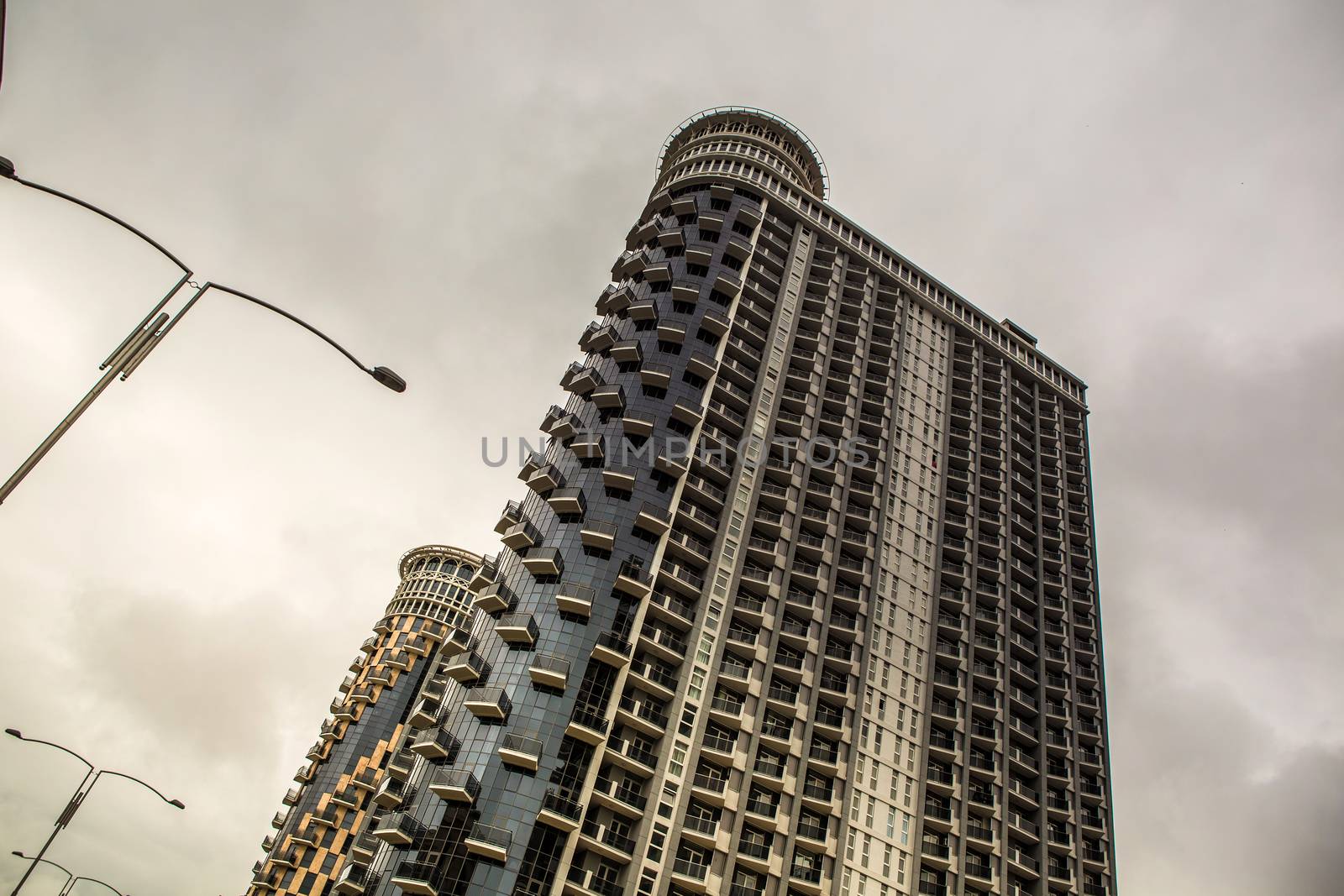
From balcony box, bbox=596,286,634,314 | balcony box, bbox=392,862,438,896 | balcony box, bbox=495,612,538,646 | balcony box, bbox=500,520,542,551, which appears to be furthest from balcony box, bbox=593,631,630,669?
balcony box, bbox=596,286,634,314

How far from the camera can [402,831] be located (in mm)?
55562

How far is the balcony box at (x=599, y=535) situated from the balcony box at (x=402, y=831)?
2345 cm

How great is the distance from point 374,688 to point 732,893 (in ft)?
244

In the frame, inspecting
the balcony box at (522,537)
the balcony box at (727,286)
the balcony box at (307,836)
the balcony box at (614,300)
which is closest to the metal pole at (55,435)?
the balcony box at (522,537)

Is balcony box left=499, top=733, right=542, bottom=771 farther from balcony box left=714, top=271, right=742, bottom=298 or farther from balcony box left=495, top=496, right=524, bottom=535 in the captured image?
balcony box left=714, top=271, right=742, bottom=298

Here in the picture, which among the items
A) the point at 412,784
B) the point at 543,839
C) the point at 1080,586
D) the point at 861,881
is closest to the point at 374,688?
the point at 412,784

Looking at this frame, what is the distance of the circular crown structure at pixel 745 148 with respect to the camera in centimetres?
9531

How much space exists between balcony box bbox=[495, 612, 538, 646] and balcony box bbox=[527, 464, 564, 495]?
40.9ft

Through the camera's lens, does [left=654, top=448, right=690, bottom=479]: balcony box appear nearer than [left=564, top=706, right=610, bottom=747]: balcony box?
No

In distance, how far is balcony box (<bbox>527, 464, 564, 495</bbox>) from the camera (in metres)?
69.3

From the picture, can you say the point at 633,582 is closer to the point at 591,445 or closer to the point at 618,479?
the point at 618,479

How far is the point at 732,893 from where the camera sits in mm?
55906

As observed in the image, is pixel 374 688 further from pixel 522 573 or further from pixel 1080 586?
pixel 1080 586

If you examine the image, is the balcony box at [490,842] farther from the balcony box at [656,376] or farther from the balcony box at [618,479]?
the balcony box at [656,376]
